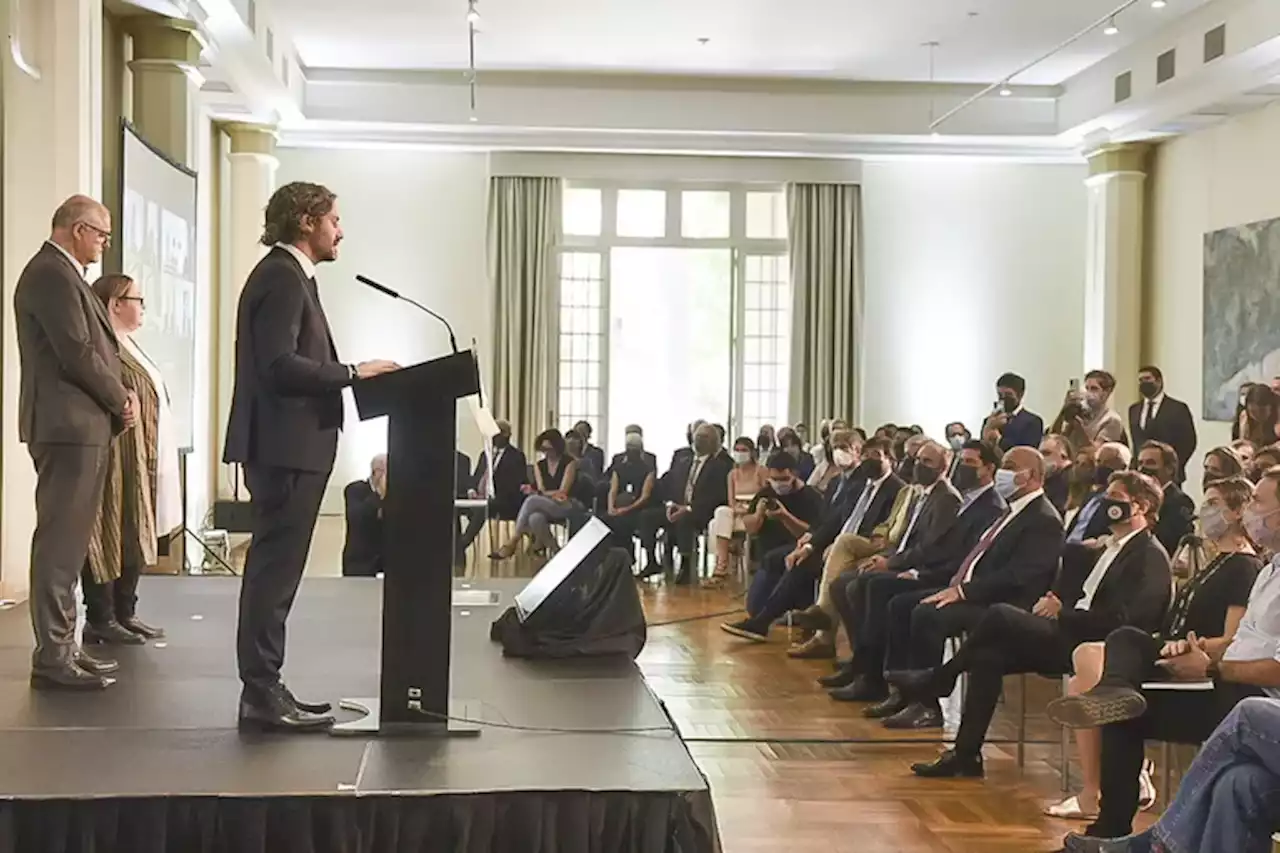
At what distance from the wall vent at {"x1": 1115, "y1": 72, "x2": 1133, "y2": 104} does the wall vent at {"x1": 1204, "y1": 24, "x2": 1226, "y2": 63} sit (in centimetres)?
126

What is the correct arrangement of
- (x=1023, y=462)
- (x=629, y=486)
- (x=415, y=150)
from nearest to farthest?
(x=1023, y=462), (x=629, y=486), (x=415, y=150)

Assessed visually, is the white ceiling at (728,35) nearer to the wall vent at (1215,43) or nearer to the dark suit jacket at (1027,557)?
the wall vent at (1215,43)

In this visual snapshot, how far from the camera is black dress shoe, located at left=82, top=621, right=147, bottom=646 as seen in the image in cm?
476

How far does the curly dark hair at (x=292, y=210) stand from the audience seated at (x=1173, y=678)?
7.49ft

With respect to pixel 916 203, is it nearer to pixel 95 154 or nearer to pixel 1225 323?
pixel 1225 323

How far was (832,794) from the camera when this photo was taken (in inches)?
179

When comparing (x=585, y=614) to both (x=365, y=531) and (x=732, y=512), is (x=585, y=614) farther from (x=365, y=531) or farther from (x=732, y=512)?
(x=732, y=512)

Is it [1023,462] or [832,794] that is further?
[1023,462]

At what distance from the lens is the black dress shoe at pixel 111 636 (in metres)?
4.76

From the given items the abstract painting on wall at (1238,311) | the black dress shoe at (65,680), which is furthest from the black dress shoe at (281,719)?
the abstract painting on wall at (1238,311)

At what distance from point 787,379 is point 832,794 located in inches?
354

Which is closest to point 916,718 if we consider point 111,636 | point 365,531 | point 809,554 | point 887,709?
point 887,709

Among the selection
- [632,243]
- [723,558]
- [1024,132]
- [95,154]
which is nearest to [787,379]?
[632,243]

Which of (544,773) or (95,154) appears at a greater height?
(95,154)
